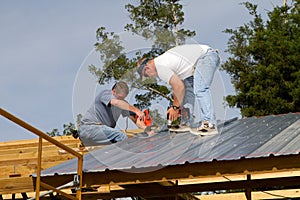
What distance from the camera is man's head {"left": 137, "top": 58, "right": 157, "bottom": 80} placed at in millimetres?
7465

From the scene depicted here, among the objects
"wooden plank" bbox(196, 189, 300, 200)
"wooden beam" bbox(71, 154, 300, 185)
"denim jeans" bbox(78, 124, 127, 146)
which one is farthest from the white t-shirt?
"wooden plank" bbox(196, 189, 300, 200)

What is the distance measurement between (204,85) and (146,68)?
0.84 meters

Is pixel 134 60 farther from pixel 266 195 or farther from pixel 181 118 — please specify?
pixel 266 195

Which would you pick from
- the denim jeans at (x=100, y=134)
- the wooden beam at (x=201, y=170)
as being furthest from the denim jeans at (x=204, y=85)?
the denim jeans at (x=100, y=134)

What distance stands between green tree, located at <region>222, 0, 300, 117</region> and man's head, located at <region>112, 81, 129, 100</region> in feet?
44.3

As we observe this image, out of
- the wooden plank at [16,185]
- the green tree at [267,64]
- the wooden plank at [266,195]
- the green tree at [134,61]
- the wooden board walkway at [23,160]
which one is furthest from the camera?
the green tree at [267,64]

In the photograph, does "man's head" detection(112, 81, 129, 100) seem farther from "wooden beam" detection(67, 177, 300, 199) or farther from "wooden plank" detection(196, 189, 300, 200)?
"wooden plank" detection(196, 189, 300, 200)

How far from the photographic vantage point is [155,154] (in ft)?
27.2

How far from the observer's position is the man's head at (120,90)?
7531mm

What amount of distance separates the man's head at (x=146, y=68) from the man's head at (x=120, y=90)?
0.23 m

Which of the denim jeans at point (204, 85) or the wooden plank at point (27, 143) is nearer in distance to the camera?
the denim jeans at point (204, 85)

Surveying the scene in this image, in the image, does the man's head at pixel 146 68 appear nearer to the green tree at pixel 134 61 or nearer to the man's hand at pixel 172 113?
the green tree at pixel 134 61

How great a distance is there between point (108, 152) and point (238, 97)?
547 inches

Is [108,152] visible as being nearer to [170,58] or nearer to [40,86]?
[170,58]
